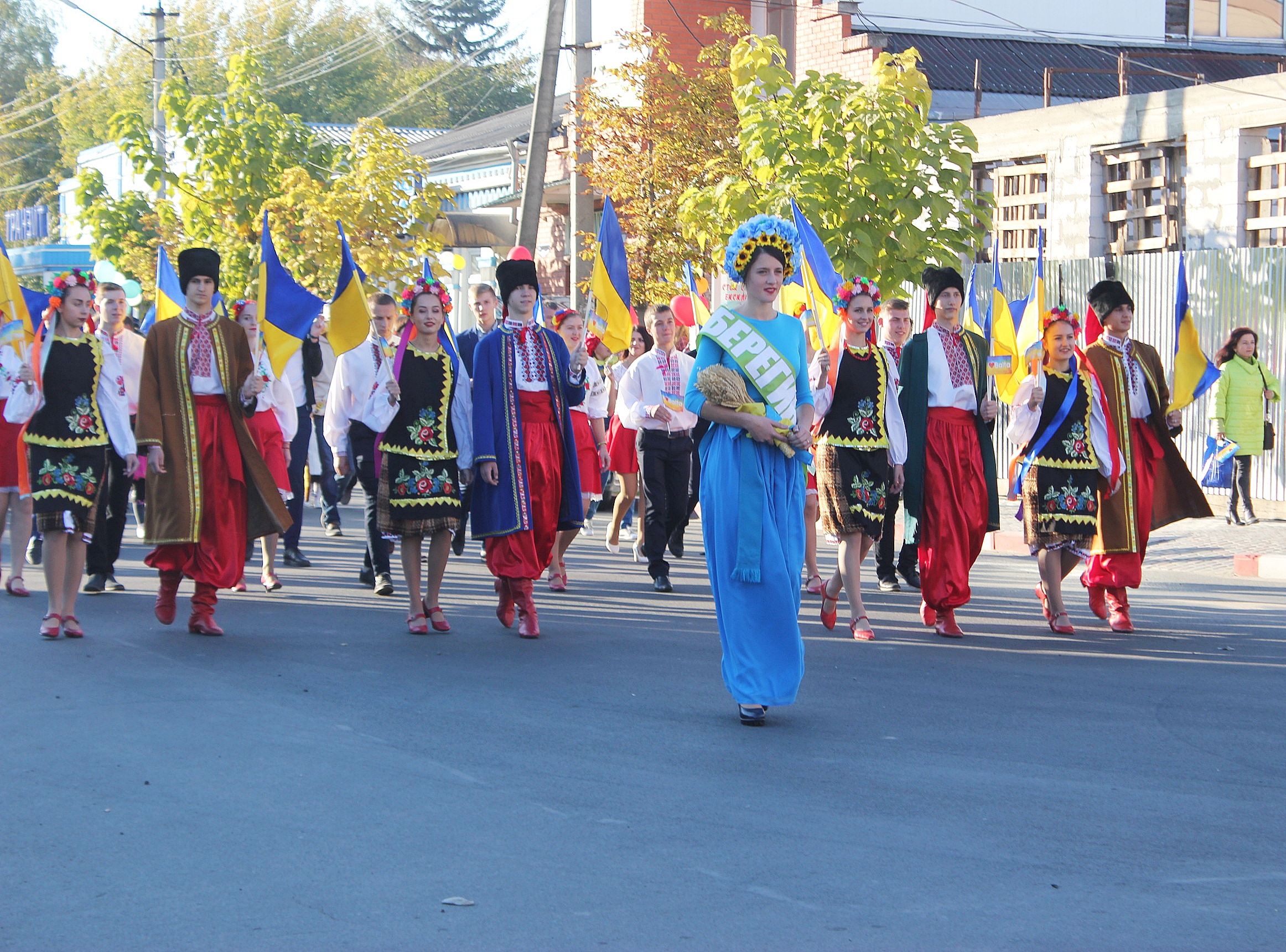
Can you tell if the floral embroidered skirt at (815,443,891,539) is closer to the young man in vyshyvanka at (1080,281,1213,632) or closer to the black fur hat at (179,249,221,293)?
the young man in vyshyvanka at (1080,281,1213,632)

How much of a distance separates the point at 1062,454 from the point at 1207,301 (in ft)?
25.3

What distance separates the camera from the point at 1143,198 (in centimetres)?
1834

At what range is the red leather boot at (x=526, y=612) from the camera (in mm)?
9078

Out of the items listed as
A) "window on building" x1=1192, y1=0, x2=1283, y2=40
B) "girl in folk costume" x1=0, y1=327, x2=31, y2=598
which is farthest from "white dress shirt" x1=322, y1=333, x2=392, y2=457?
"window on building" x1=1192, y1=0, x2=1283, y2=40

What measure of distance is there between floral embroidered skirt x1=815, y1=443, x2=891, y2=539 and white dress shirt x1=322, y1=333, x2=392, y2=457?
2909 millimetres

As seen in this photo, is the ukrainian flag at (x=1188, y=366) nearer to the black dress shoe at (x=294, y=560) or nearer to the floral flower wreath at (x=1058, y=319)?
the floral flower wreath at (x=1058, y=319)

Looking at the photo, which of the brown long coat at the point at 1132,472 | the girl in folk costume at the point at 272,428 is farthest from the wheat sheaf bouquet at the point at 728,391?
the girl in folk costume at the point at 272,428

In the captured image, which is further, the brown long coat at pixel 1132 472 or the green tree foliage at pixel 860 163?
the green tree foliage at pixel 860 163

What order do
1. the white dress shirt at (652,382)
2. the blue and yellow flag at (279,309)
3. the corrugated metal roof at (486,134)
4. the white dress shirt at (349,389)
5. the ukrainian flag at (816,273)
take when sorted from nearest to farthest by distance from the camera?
the ukrainian flag at (816,273) < the blue and yellow flag at (279,309) < the white dress shirt at (349,389) < the white dress shirt at (652,382) < the corrugated metal roof at (486,134)

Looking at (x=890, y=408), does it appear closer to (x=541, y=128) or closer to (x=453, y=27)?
(x=541, y=128)

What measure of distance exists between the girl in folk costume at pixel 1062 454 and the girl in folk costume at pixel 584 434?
296cm

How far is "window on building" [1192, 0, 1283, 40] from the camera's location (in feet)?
88.6

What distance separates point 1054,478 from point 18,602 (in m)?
6.54

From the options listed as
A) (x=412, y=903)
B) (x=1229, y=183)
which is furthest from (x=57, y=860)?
(x=1229, y=183)
